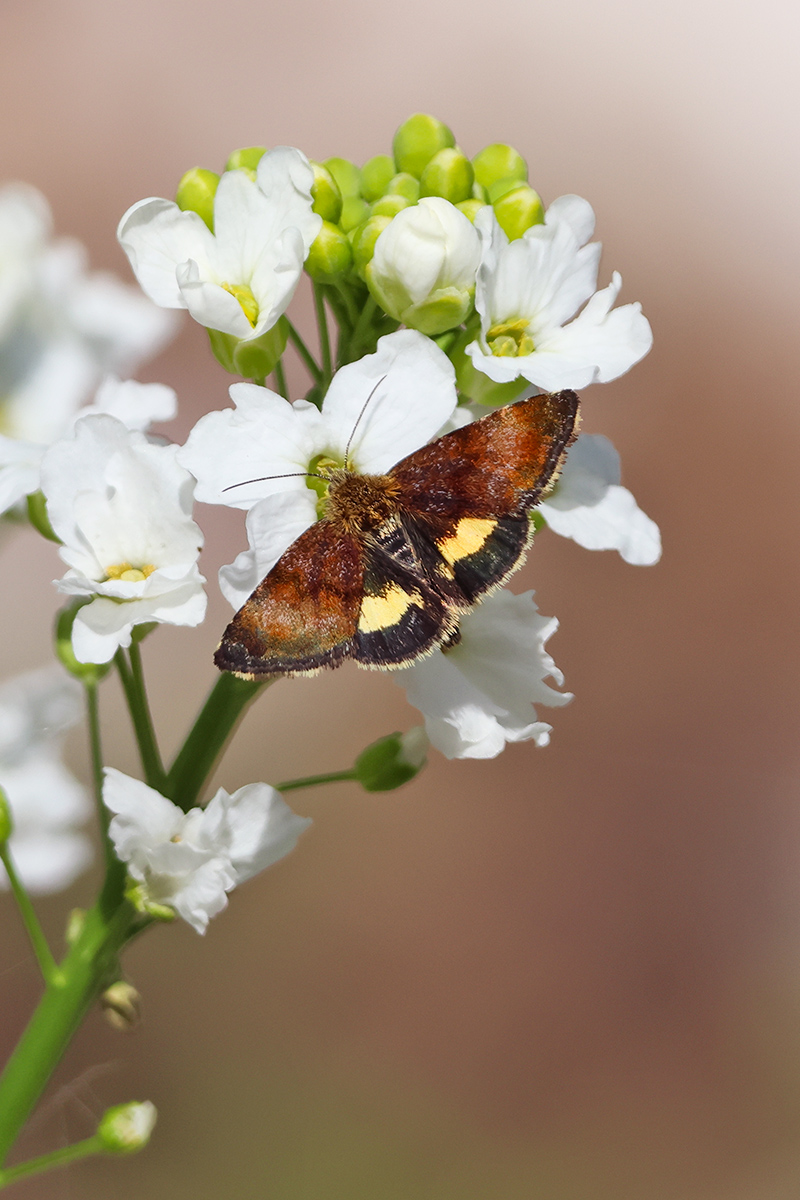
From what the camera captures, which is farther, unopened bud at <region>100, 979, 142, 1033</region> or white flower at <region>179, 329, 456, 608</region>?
unopened bud at <region>100, 979, 142, 1033</region>

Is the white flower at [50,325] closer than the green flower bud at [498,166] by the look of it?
No

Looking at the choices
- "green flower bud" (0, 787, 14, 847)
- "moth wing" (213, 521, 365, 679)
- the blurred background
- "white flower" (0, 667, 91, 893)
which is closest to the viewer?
"moth wing" (213, 521, 365, 679)

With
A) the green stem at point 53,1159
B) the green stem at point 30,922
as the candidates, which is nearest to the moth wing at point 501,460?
the green stem at point 30,922

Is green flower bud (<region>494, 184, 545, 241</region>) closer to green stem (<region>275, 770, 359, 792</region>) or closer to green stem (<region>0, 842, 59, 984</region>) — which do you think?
green stem (<region>275, 770, 359, 792</region>)

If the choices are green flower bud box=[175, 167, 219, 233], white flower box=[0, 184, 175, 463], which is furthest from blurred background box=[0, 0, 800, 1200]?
green flower bud box=[175, 167, 219, 233]

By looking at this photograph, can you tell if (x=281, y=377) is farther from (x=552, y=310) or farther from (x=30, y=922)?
(x=30, y=922)

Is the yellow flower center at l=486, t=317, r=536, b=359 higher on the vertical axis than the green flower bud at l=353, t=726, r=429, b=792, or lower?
higher

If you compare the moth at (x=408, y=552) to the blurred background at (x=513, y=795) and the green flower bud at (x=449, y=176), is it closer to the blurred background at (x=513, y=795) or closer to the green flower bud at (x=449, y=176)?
the green flower bud at (x=449, y=176)
